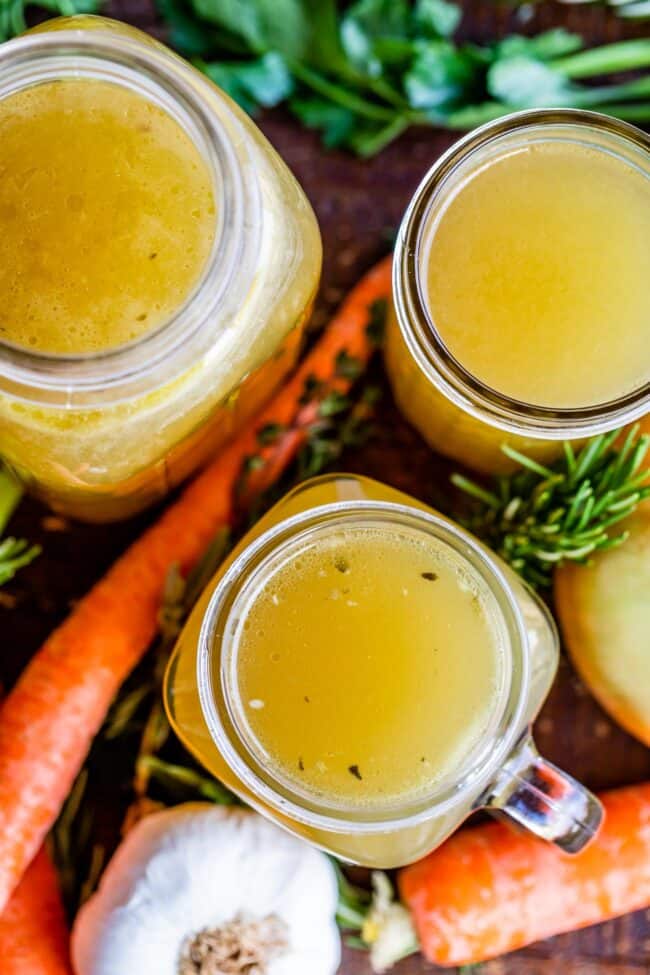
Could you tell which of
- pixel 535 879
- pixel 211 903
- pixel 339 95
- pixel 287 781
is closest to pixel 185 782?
pixel 211 903

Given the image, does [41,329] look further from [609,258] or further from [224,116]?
[609,258]

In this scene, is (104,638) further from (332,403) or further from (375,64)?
(375,64)

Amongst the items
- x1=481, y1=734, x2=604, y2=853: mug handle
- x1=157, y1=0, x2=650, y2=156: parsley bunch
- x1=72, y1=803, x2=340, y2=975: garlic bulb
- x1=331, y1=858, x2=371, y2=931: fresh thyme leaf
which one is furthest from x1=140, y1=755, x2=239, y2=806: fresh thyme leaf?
x1=157, y1=0, x2=650, y2=156: parsley bunch

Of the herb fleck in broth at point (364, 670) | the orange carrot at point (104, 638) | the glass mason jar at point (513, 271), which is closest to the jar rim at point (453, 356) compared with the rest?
the glass mason jar at point (513, 271)

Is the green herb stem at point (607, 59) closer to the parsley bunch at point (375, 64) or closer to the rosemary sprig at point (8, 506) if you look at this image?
the parsley bunch at point (375, 64)

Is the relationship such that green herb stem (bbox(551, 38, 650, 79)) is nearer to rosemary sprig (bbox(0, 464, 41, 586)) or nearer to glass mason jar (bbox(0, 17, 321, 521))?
glass mason jar (bbox(0, 17, 321, 521))

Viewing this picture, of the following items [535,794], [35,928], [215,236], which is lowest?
[35,928]
